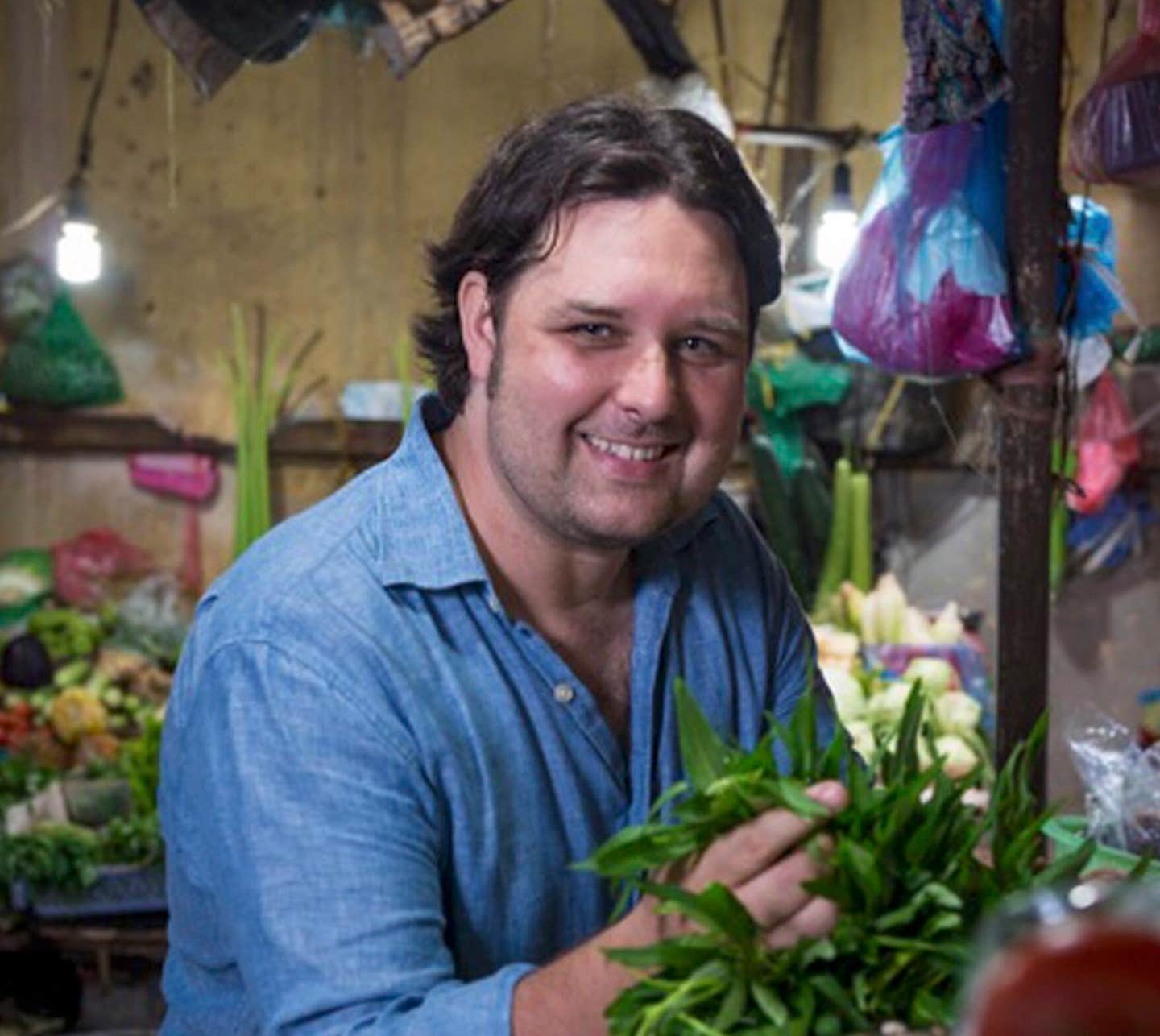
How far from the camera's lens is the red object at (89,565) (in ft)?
21.5

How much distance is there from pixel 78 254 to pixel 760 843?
499 cm

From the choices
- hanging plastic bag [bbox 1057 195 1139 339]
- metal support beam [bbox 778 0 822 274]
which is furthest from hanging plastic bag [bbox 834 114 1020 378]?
metal support beam [bbox 778 0 822 274]

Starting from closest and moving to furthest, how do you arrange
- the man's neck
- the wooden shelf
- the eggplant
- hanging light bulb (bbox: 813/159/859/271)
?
1. the man's neck
2. hanging light bulb (bbox: 813/159/859/271)
3. the eggplant
4. the wooden shelf

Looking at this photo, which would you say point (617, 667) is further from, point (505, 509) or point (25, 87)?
point (25, 87)

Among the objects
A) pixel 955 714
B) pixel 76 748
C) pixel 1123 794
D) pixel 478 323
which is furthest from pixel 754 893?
pixel 76 748

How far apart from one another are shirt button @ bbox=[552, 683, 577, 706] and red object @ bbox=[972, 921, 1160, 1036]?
52.1 inches

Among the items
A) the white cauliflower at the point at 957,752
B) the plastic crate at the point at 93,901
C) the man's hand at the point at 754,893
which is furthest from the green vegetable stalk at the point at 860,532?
the man's hand at the point at 754,893

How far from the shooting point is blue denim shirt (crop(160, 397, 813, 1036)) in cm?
158

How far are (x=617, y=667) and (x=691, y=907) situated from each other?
75 cm

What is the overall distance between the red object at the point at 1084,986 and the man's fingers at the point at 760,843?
0.77 m

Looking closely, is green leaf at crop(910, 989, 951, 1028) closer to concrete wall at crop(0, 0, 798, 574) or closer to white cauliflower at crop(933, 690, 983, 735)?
white cauliflower at crop(933, 690, 983, 735)

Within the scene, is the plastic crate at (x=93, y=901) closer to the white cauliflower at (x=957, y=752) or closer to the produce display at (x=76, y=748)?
the produce display at (x=76, y=748)

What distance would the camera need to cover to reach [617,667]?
209 centimetres

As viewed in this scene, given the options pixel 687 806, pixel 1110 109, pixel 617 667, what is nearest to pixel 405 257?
pixel 1110 109
